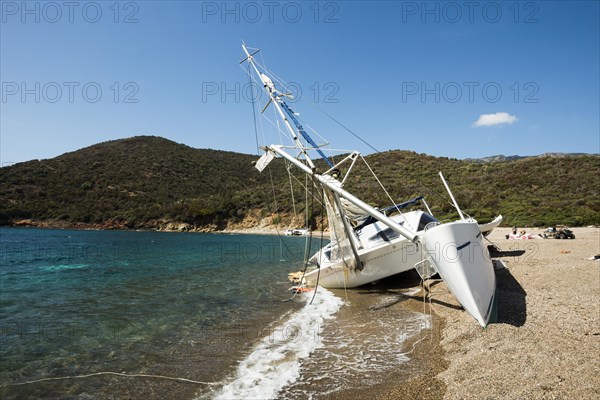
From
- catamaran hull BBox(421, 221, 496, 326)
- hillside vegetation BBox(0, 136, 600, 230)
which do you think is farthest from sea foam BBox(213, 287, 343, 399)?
hillside vegetation BBox(0, 136, 600, 230)

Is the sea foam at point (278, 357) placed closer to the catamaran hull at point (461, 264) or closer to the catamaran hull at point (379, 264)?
the catamaran hull at point (379, 264)

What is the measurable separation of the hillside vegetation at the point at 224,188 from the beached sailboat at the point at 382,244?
82.0 ft

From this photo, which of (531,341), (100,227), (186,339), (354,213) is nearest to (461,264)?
(531,341)

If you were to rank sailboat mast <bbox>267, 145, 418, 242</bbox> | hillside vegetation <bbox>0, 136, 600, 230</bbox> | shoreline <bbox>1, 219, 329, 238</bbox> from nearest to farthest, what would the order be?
sailboat mast <bbox>267, 145, 418, 242</bbox> < hillside vegetation <bbox>0, 136, 600, 230</bbox> < shoreline <bbox>1, 219, 329, 238</bbox>

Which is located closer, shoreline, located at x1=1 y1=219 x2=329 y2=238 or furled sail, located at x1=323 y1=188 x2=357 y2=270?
furled sail, located at x1=323 y1=188 x2=357 y2=270

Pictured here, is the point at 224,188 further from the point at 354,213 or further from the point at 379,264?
the point at 379,264

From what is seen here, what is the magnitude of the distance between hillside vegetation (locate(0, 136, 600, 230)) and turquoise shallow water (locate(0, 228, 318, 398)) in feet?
75.0

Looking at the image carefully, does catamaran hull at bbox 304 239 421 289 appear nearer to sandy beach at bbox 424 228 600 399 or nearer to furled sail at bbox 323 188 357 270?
furled sail at bbox 323 188 357 270

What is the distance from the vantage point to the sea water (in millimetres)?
7293

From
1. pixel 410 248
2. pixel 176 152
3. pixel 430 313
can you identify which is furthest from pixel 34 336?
pixel 176 152

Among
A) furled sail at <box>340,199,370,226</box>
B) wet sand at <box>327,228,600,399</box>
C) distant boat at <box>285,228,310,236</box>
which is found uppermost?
furled sail at <box>340,199,370,226</box>

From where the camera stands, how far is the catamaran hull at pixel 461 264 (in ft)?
29.9

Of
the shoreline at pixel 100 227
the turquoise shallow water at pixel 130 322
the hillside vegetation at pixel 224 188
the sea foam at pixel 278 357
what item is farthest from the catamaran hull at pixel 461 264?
the shoreline at pixel 100 227

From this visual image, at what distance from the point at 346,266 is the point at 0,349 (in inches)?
442
